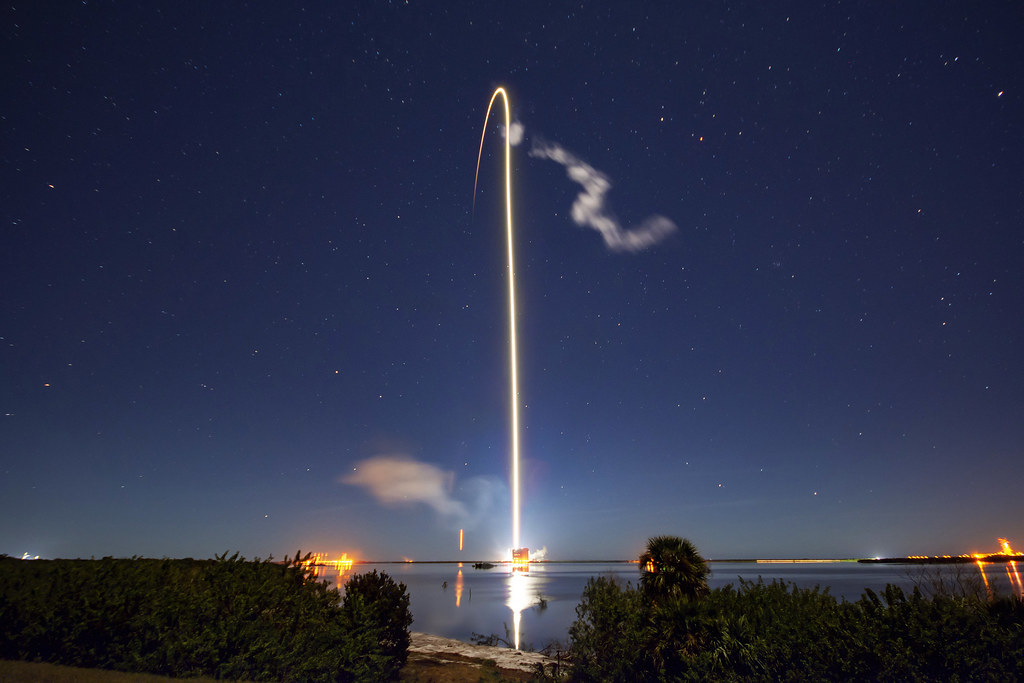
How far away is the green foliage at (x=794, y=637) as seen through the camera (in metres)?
9.30

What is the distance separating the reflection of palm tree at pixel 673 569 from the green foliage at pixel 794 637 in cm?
827

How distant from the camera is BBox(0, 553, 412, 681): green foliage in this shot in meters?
11.9

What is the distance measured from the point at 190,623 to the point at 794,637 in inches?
508

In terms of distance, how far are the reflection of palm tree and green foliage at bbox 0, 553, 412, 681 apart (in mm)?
12025

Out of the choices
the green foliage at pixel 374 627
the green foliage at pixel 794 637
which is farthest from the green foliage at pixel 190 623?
the green foliage at pixel 794 637

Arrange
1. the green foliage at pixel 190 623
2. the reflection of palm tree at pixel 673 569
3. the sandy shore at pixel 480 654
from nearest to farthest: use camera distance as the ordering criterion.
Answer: the green foliage at pixel 190 623
the reflection of palm tree at pixel 673 569
the sandy shore at pixel 480 654

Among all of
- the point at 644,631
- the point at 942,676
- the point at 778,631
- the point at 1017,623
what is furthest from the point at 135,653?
the point at 1017,623

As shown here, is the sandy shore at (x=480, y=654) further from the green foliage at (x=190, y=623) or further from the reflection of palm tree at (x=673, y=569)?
the green foliage at (x=190, y=623)

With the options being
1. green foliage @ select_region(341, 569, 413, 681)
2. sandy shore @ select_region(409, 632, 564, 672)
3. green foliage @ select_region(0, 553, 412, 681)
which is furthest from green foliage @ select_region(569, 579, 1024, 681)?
sandy shore @ select_region(409, 632, 564, 672)

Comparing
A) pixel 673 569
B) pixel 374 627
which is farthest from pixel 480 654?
pixel 374 627

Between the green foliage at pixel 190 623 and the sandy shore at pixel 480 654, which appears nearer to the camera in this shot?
the green foliage at pixel 190 623

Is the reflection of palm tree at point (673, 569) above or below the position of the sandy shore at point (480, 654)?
above

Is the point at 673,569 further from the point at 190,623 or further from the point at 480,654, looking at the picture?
the point at 190,623

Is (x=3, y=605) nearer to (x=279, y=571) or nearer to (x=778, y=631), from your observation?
(x=279, y=571)
